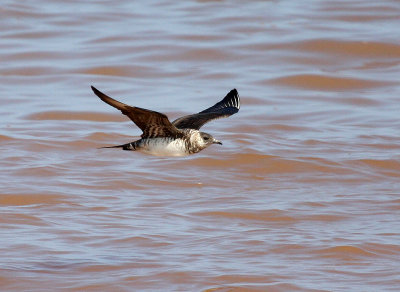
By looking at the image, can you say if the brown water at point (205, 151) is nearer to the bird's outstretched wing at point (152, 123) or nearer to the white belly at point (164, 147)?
the white belly at point (164, 147)

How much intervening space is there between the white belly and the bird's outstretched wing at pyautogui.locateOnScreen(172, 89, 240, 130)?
0.44 m

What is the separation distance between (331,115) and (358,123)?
0.47 meters

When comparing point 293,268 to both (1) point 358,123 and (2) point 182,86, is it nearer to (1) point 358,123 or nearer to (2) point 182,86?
(1) point 358,123

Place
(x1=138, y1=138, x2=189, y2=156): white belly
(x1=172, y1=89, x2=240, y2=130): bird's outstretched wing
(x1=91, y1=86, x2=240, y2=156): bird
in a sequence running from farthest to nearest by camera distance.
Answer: (x1=172, y1=89, x2=240, y2=130): bird's outstretched wing < (x1=138, y1=138, x2=189, y2=156): white belly < (x1=91, y1=86, x2=240, y2=156): bird

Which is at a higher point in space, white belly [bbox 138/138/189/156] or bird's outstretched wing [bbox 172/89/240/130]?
bird's outstretched wing [bbox 172/89/240/130]

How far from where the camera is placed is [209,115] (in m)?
7.88

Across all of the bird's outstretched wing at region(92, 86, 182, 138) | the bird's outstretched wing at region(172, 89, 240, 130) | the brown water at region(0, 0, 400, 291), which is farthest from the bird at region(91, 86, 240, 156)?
the brown water at region(0, 0, 400, 291)

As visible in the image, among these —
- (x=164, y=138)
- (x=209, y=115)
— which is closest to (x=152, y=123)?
(x=164, y=138)

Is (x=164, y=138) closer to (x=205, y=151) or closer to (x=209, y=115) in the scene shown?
(x=209, y=115)

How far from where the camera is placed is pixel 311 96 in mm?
13227

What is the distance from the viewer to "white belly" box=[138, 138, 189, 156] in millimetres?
7160

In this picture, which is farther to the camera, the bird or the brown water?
the brown water

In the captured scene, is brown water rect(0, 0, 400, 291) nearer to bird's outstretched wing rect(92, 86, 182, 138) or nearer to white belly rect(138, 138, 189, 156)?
white belly rect(138, 138, 189, 156)

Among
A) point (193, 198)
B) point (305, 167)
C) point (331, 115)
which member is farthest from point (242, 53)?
point (193, 198)
